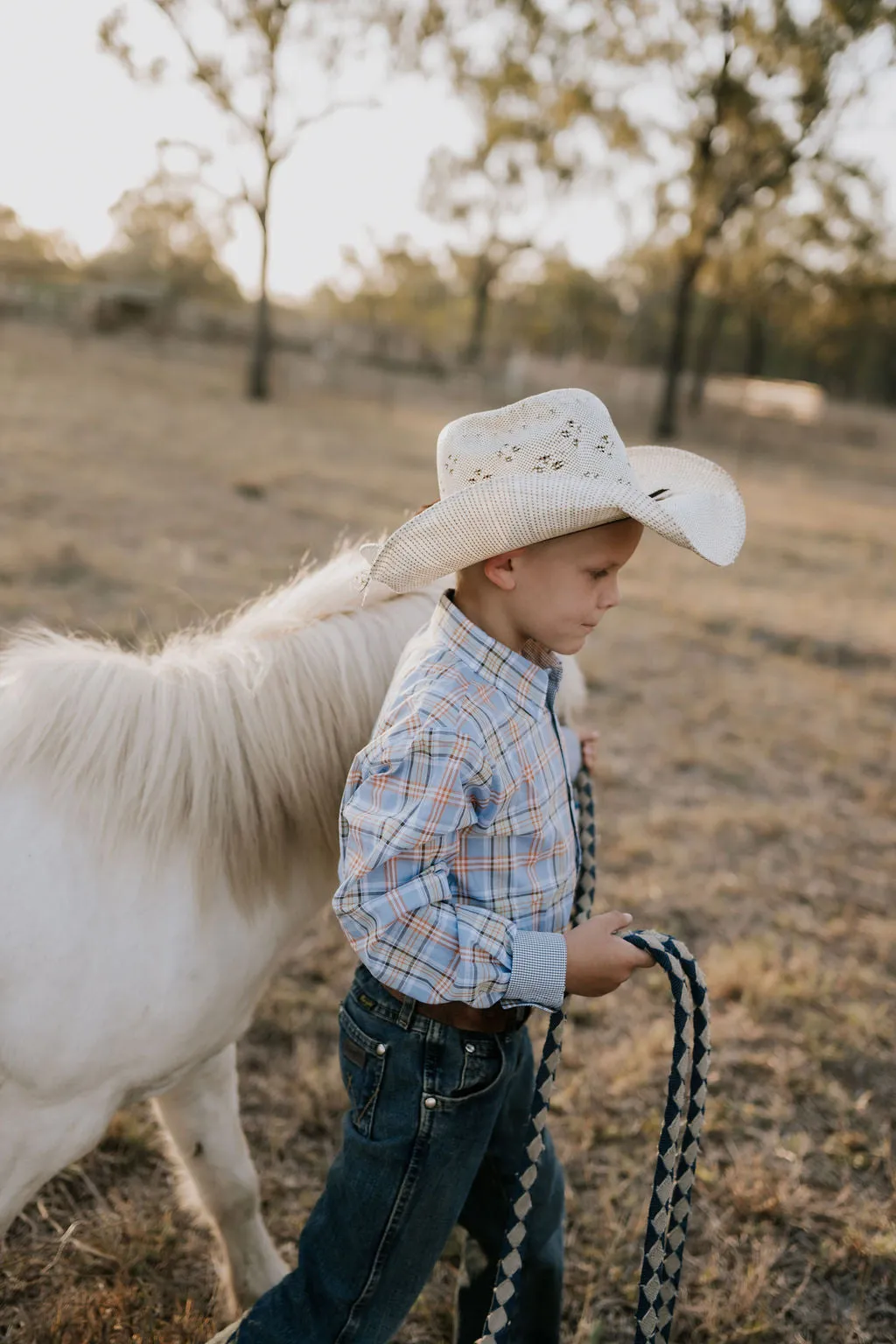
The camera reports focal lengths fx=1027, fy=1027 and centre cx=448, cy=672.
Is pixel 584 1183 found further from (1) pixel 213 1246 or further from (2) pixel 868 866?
(2) pixel 868 866

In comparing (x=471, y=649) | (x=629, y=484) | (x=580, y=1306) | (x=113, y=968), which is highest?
(x=629, y=484)

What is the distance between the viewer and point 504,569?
1314 millimetres

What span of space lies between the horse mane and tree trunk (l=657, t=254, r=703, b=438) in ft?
59.3

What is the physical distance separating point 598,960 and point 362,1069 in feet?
1.15

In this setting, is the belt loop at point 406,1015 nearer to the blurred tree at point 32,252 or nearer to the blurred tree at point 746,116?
the blurred tree at point 746,116

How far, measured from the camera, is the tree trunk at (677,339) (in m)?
18.1

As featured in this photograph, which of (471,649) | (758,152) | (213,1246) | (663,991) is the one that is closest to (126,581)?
(663,991)

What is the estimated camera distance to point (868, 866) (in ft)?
12.8

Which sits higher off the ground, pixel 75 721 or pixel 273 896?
pixel 75 721

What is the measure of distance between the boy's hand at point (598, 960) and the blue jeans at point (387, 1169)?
17 cm

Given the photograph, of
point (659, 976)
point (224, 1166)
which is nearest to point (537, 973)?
point (224, 1166)

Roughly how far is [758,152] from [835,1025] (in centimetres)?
1757

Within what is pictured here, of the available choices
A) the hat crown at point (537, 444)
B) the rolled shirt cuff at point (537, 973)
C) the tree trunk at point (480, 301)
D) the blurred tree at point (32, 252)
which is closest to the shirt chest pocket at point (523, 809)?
the rolled shirt cuff at point (537, 973)

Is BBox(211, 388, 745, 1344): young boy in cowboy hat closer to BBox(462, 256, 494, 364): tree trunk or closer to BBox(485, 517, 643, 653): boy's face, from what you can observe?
BBox(485, 517, 643, 653): boy's face
